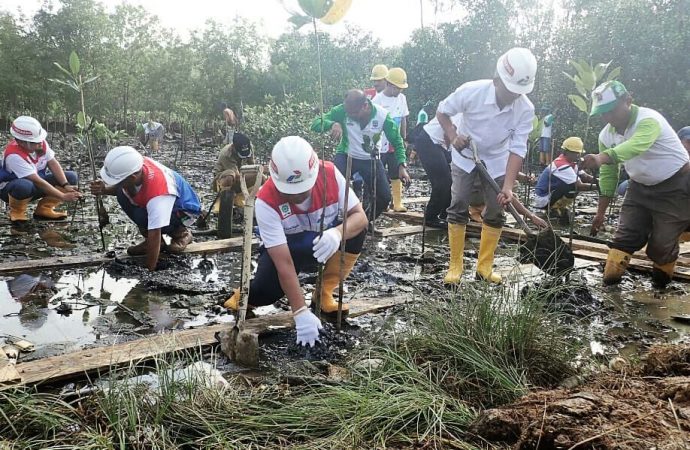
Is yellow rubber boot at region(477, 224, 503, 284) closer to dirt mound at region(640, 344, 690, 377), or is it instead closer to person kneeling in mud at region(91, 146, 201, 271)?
dirt mound at region(640, 344, 690, 377)

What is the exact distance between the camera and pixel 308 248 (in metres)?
3.68

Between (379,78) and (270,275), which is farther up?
(379,78)

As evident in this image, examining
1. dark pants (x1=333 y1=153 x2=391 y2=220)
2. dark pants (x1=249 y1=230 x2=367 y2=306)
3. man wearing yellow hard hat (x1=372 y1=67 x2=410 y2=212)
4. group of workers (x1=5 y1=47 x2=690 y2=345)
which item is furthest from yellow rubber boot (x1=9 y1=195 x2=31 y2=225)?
man wearing yellow hard hat (x1=372 y1=67 x2=410 y2=212)

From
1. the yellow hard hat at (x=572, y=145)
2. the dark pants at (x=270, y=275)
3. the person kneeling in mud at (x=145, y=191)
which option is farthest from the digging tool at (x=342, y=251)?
the yellow hard hat at (x=572, y=145)

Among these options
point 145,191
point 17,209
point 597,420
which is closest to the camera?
point 597,420

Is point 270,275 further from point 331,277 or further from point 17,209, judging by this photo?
point 17,209

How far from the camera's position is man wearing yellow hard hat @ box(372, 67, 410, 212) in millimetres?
7789

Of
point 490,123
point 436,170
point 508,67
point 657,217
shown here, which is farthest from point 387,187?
point 657,217

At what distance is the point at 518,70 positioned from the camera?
4156mm

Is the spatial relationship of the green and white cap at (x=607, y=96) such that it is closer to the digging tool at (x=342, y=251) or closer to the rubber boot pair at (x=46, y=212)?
the digging tool at (x=342, y=251)

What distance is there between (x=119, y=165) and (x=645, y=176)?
13.9 ft

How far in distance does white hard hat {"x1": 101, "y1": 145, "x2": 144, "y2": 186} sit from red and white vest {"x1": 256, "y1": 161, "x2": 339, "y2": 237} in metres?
1.63

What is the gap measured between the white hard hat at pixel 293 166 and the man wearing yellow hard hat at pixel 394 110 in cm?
406

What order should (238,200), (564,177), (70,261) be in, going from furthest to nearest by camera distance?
(564,177) < (238,200) < (70,261)
